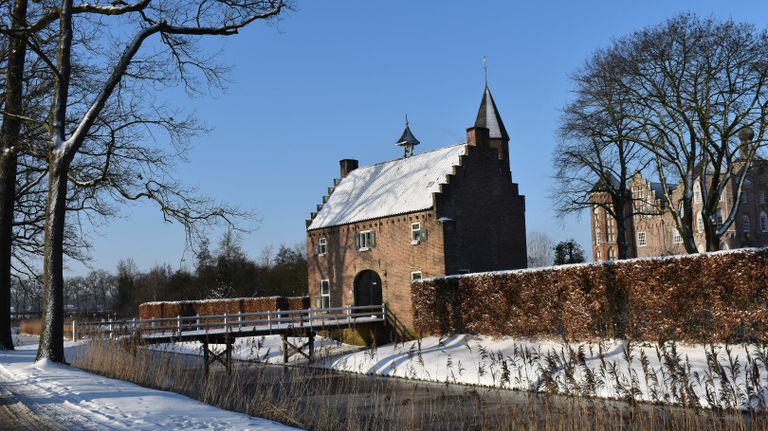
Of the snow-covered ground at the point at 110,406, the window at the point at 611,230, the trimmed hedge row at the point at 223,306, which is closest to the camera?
the snow-covered ground at the point at 110,406

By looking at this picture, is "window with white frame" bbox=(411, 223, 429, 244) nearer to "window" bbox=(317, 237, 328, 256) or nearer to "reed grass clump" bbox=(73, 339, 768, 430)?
"window" bbox=(317, 237, 328, 256)

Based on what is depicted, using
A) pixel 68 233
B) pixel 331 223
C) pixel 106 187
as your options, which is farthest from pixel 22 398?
pixel 331 223

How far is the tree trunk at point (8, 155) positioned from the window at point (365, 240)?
1700 cm

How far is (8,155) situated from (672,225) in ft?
207

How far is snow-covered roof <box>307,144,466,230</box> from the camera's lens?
3202 centimetres

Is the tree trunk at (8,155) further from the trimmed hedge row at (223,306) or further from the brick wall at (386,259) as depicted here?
the trimmed hedge row at (223,306)

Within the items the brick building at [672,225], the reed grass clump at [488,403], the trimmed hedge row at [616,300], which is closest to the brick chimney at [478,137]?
the trimmed hedge row at [616,300]

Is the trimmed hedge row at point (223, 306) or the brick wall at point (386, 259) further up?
the brick wall at point (386, 259)

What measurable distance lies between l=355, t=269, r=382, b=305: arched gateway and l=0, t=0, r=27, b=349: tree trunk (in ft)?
56.0

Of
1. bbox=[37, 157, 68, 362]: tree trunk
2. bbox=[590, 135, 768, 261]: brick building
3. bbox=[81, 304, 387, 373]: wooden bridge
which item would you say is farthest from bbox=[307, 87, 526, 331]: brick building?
bbox=[590, 135, 768, 261]: brick building

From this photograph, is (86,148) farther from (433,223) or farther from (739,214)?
(739,214)

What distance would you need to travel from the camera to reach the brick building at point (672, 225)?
63.4 m

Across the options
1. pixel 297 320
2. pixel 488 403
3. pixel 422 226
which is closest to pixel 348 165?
pixel 422 226

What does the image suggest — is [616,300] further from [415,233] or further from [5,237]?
[5,237]
